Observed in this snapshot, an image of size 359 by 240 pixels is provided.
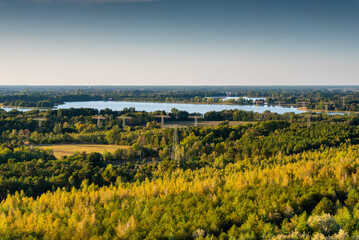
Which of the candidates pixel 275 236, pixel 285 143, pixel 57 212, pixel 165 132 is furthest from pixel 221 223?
pixel 165 132

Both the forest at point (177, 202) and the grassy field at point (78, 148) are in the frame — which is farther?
the grassy field at point (78, 148)

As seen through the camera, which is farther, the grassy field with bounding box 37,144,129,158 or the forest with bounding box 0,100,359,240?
the grassy field with bounding box 37,144,129,158

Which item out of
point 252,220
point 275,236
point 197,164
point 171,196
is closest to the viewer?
point 275,236

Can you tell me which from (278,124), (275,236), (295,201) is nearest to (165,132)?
(278,124)

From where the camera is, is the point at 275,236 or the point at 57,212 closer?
the point at 275,236

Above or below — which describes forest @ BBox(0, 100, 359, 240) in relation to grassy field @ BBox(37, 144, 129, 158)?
above

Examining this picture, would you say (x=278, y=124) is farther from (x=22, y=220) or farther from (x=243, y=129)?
(x=22, y=220)

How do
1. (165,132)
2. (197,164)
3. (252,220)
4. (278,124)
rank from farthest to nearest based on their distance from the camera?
1. (278,124)
2. (165,132)
3. (197,164)
4. (252,220)

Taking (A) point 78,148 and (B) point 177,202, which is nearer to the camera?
Result: (B) point 177,202

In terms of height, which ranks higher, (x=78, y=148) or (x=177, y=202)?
(x=177, y=202)
